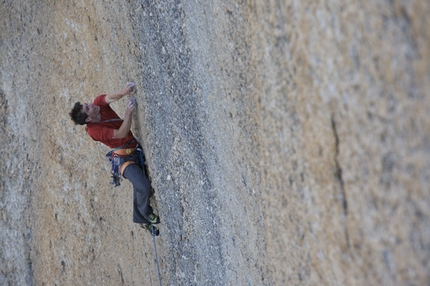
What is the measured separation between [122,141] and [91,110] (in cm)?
45

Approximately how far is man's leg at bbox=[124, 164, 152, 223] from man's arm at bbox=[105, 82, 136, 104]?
28.4 inches

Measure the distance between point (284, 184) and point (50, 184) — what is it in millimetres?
5170

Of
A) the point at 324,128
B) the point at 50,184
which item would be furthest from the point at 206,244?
the point at 50,184

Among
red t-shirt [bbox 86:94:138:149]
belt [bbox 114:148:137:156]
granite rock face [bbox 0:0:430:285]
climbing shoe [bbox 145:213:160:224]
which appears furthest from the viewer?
climbing shoe [bbox 145:213:160:224]

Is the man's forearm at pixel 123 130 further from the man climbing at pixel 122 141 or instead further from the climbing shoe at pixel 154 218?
the climbing shoe at pixel 154 218

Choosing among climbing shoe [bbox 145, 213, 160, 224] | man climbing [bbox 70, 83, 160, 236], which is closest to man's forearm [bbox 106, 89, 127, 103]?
man climbing [bbox 70, 83, 160, 236]

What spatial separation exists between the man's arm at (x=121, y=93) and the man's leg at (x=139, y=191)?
2.36ft

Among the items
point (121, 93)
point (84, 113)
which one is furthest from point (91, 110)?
point (121, 93)

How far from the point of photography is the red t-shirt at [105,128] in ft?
16.3

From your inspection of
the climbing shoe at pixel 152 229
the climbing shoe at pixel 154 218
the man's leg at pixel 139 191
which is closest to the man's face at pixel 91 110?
the man's leg at pixel 139 191

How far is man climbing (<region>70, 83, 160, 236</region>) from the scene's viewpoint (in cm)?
492

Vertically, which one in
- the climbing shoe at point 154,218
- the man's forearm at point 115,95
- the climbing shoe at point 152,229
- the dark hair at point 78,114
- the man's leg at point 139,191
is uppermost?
the man's forearm at point 115,95

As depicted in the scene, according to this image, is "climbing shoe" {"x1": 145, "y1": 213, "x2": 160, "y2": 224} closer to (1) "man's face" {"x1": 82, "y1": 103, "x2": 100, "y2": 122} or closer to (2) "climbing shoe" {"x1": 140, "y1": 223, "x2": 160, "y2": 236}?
(2) "climbing shoe" {"x1": 140, "y1": 223, "x2": 160, "y2": 236}

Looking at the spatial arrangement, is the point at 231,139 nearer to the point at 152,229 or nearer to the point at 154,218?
A: the point at 154,218
